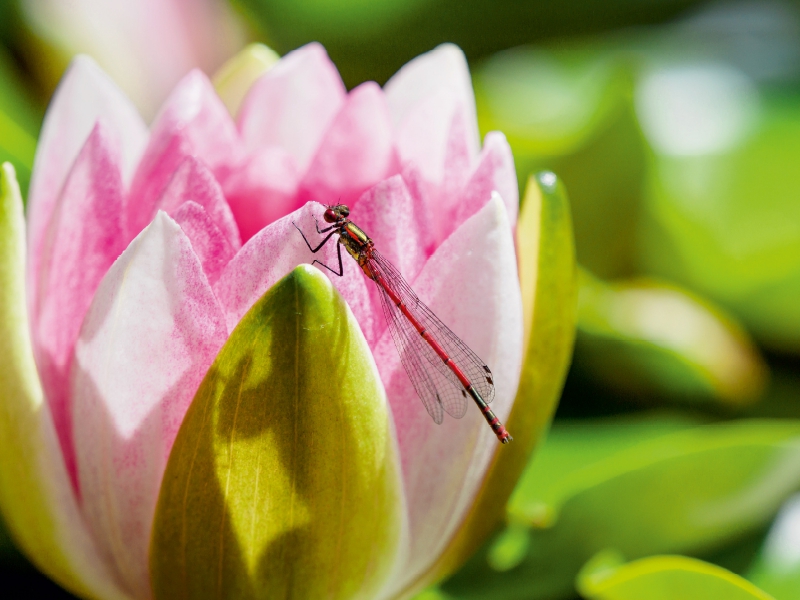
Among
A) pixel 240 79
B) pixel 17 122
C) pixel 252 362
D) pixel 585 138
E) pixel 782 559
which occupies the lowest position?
pixel 782 559

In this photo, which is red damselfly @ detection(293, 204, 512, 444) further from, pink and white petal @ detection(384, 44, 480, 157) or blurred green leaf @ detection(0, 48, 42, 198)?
blurred green leaf @ detection(0, 48, 42, 198)

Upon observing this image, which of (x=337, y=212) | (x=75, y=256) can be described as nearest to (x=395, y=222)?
(x=337, y=212)

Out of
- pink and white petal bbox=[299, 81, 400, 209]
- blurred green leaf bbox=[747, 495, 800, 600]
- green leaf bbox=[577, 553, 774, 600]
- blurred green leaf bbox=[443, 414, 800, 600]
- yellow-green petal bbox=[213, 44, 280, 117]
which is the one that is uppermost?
yellow-green petal bbox=[213, 44, 280, 117]

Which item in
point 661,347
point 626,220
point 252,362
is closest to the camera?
point 252,362

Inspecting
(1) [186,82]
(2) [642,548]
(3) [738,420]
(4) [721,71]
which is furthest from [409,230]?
(4) [721,71]

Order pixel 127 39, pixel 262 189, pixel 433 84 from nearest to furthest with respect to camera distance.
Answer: pixel 262 189, pixel 433 84, pixel 127 39

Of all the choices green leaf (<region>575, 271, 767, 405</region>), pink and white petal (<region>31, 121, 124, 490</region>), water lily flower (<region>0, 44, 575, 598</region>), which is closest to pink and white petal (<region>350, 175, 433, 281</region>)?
water lily flower (<region>0, 44, 575, 598</region>)

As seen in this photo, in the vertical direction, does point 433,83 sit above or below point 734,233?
above

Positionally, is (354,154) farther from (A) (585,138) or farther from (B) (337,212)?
(A) (585,138)
